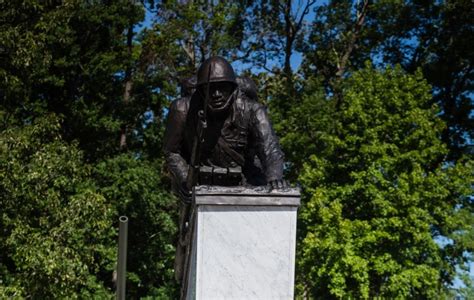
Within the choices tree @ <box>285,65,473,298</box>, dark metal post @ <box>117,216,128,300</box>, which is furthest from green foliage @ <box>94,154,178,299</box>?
dark metal post @ <box>117,216,128,300</box>

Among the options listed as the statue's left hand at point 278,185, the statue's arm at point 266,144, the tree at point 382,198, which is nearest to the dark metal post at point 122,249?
the statue's left hand at point 278,185

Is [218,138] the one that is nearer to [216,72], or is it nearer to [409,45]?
[216,72]

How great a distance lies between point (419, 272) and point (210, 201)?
689 inches

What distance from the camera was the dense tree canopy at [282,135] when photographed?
2061 centimetres

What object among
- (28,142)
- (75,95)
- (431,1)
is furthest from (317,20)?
(28,142)

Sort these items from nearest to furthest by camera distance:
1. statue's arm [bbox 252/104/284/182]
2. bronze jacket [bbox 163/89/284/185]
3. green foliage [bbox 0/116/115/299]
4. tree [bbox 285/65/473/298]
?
statue's arm [bbox 252/104/284/182] → bronze jacket [bbox 163/89/284/185] → green foliage [bbox 0/116/115/299] → tree [bbox 285/65/473/298]

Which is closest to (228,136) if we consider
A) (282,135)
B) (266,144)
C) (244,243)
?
(266,144)

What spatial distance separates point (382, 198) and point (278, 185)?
679 inches

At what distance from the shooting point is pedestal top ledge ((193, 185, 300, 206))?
6180 millimetres

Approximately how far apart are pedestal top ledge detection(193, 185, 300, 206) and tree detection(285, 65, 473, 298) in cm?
1668

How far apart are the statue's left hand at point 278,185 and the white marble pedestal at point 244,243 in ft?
0.24

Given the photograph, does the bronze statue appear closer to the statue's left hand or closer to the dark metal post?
the statue's left hand

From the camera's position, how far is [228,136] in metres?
7.25

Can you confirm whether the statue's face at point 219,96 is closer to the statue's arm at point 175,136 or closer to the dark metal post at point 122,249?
the statue's arm at point 175,136
